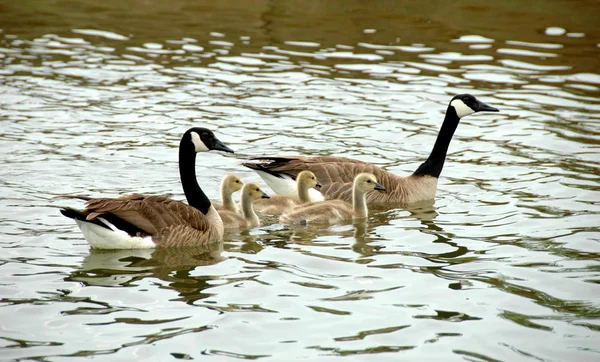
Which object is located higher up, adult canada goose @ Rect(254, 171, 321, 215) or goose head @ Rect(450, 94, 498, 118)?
goose head @ Rect(450, 94, 498, 118)

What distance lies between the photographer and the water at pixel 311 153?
7270 millimetres

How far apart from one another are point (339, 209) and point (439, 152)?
227cm

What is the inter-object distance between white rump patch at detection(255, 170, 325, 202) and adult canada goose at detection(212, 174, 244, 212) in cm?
111

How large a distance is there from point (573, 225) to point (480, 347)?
13.1 feet

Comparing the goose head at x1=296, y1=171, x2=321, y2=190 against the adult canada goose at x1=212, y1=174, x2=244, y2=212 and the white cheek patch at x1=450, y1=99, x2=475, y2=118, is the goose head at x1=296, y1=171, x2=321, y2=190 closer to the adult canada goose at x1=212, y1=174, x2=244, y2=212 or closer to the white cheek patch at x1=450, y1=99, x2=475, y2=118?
the adult canada goose at x1=212, y1=174, x2=244, y2=212

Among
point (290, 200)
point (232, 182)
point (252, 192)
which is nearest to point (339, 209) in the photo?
point (290, 200)

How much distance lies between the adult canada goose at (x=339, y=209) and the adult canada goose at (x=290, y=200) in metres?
0.37

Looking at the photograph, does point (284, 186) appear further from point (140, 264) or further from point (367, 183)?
point (140, 264)

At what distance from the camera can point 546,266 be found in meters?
8.97

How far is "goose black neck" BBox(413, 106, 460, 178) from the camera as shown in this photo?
12.2m

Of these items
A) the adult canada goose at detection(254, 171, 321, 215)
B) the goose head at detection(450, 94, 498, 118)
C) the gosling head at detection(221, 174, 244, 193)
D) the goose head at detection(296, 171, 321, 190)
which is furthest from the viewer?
the goose head at detection(450, 94, 498, 118)

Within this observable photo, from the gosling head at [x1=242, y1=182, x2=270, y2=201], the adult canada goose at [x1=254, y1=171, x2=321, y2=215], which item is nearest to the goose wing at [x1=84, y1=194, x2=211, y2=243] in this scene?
the gosling head at [x1=242, y1=182, x2=270, y2=201]

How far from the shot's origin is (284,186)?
12.0 meters

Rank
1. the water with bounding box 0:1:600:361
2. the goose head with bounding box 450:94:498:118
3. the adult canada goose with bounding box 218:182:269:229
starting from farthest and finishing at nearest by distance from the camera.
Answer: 1. the goose head with bounding box 450:94:498:118
2. the adult canada goose with bounding box 218:182:269:229
3. the water with bounding box 0:1:600:361
